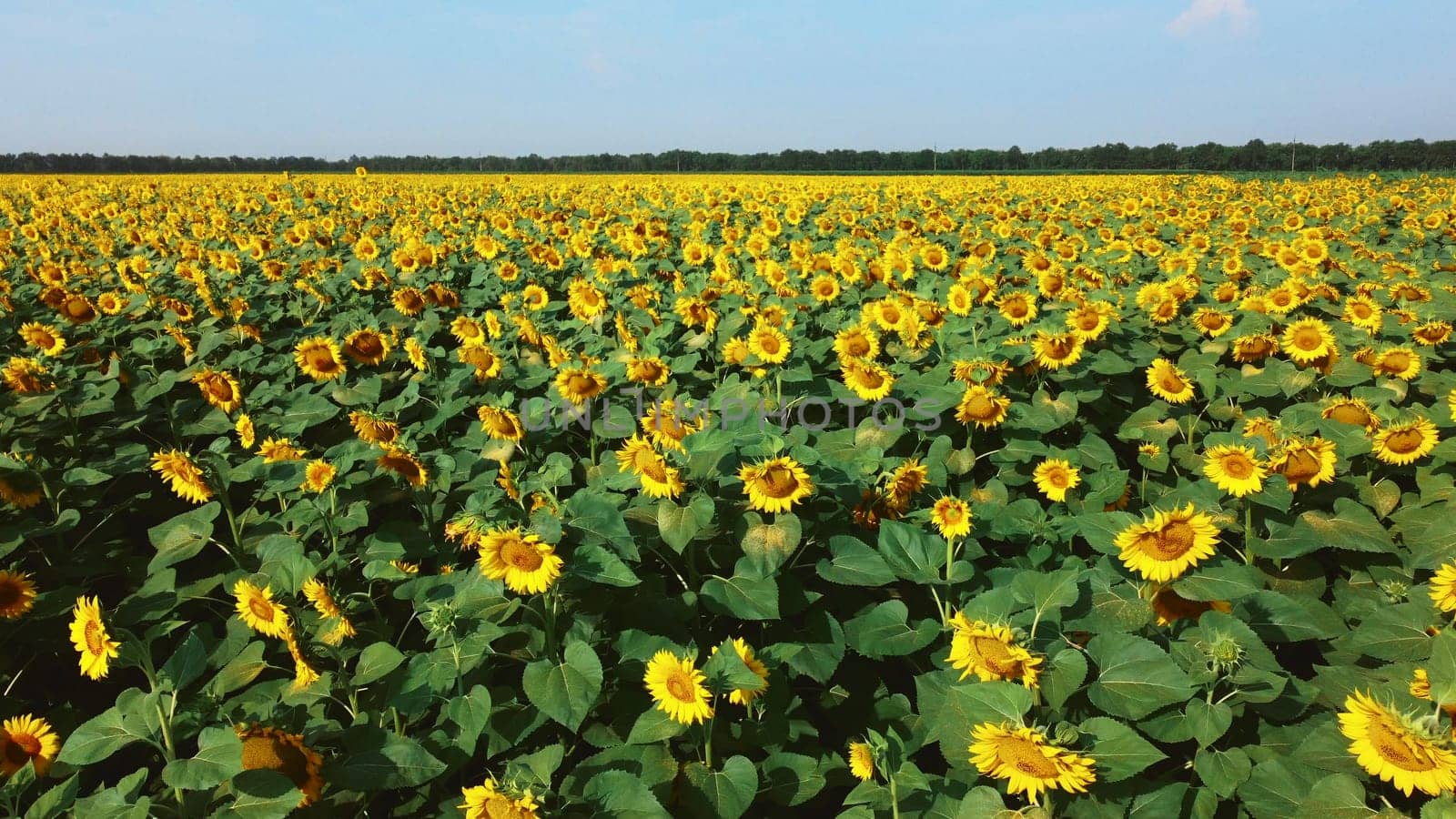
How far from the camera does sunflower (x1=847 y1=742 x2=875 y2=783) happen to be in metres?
1.94

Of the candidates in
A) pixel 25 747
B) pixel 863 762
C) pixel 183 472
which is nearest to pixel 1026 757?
pixel 863 762

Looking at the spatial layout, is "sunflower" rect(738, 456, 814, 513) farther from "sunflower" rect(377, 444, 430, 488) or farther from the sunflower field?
"sunflower" rect(377, 444, 430, 488)

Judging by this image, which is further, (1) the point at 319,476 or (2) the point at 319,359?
(2) the point at 319,359

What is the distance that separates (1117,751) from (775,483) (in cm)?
117

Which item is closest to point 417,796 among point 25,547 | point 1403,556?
point 25,547

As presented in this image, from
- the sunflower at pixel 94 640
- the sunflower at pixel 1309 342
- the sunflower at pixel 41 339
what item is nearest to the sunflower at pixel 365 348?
the sunflower at pixel 41 339

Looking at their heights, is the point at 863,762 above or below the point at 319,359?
below

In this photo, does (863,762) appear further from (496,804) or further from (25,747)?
(25,747)

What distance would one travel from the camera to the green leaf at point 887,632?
2.26 metres

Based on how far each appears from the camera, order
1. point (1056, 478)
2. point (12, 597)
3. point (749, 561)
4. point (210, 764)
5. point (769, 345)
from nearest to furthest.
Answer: point (210, 764)
point (749, 561)
point (12, 597)
point (1056, 478)
point (769, 345)

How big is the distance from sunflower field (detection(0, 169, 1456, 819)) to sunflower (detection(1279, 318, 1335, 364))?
0.06 ft

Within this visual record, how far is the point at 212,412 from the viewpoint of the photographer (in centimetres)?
441

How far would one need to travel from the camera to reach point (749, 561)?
2.29 metres

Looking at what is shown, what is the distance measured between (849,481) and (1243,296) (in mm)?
4830
